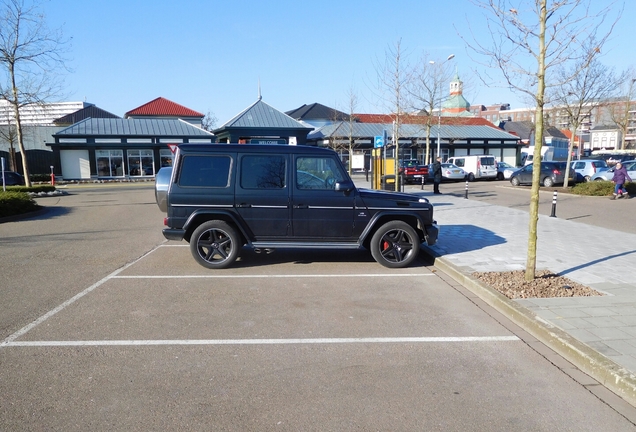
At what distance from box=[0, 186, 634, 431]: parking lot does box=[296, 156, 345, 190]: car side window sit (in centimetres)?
143

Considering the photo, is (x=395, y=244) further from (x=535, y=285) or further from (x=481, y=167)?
(x=481, y=167)

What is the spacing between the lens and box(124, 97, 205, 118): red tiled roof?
191 feet

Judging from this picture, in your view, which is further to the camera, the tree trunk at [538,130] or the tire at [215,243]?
the tire at [215,243]

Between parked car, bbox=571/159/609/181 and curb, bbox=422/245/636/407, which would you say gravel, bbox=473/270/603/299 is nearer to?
curb, bbox=422/245/636/407

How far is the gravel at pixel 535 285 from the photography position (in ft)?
19.4

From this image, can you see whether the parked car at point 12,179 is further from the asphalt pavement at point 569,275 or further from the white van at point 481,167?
the white van at point 481,167

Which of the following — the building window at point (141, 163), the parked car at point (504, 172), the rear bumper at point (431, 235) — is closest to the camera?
the rear bumper at point (431, 235)

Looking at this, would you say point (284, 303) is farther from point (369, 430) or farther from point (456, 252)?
point (456, 252)

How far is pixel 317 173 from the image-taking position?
307 inches

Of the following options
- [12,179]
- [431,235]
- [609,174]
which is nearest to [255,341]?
[431,235]

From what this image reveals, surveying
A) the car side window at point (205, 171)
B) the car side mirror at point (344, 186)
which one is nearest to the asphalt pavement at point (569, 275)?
the car side mirror at point (344, 186)

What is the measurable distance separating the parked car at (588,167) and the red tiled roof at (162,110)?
43204mm

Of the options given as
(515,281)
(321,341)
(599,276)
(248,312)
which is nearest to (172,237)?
(248,312)

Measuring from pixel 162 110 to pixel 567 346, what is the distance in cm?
6055
